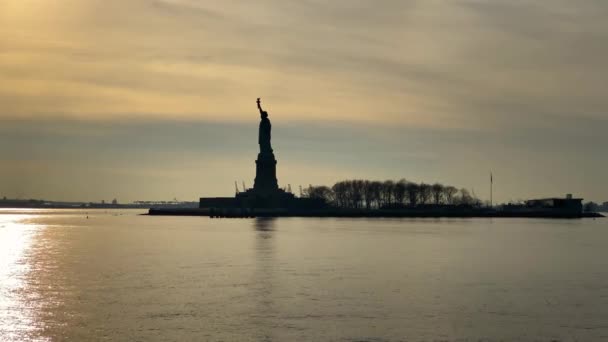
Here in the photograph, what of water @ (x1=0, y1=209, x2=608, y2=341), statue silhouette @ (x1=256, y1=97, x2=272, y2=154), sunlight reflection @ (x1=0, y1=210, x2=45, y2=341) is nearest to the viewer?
sunlight reflection @ (x1=0, y1=210, x2=45, y2=341)

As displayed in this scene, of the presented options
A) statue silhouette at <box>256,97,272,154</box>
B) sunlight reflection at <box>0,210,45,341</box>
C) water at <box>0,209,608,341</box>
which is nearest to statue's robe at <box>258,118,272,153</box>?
statue silhouette at <box>256,97,272,154</box>

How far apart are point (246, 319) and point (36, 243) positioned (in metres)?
52.5

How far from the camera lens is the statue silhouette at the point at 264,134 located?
144m

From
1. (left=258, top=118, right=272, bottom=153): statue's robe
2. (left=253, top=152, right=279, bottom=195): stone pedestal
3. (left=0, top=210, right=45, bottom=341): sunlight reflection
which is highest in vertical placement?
(left=258, top=118, right=272, bottom=153): statue's robe

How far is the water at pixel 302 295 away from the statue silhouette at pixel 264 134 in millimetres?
80227

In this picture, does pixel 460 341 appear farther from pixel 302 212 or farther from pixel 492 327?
pixel 302 212

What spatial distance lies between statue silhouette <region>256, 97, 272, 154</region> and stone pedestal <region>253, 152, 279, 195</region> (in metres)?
0.91

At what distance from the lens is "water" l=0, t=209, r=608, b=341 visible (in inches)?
1123

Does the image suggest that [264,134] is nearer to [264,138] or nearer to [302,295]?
[264,138]

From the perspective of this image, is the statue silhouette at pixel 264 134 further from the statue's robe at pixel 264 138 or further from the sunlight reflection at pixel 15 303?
the sunlight reflection at pixel 15 303

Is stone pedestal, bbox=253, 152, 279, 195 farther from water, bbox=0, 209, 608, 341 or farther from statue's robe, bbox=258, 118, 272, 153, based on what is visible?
water, bbox=0, 209, 608, 341

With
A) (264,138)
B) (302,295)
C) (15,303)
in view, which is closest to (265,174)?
(264,138)

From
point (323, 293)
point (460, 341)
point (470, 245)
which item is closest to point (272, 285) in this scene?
point (323, 293)

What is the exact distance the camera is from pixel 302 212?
557 ft
